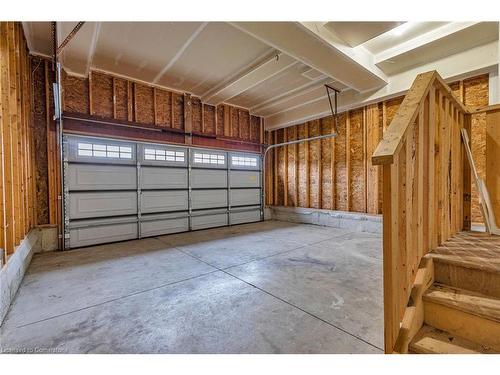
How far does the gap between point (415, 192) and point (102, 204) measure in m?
5.17

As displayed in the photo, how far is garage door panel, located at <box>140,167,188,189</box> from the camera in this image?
5.19 meters

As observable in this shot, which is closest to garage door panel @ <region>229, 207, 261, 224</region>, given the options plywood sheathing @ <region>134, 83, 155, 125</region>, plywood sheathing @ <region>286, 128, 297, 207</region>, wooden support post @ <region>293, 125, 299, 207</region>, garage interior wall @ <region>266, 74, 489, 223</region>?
garage interior wall @ <region>266, 74, 489, 223</region>

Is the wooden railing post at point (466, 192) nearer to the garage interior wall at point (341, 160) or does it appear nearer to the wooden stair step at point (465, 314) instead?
the wooden stair step at point (465, 314)

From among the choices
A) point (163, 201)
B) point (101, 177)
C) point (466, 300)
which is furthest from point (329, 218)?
point (101, 177)

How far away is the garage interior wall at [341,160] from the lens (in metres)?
4.11

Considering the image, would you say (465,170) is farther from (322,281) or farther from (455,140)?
(322,281)

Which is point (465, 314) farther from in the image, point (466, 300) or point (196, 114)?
point (196, 114)

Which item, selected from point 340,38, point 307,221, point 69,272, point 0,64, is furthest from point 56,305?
point 307,221

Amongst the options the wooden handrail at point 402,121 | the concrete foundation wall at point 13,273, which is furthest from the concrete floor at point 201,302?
the wooden handrail at point 402,121

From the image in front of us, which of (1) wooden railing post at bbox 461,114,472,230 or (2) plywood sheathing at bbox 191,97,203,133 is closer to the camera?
(1) wooden railing post at bbox 461,114,472,230

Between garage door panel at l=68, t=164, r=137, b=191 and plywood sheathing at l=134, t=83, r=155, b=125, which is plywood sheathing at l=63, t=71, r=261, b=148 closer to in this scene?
plywood sheathing at l=134, t=83, r=155, b=125

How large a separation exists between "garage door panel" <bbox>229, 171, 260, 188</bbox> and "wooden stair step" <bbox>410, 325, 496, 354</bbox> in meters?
5.72

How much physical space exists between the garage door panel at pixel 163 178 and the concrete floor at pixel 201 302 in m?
1.77

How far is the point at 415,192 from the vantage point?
1.52 metres
